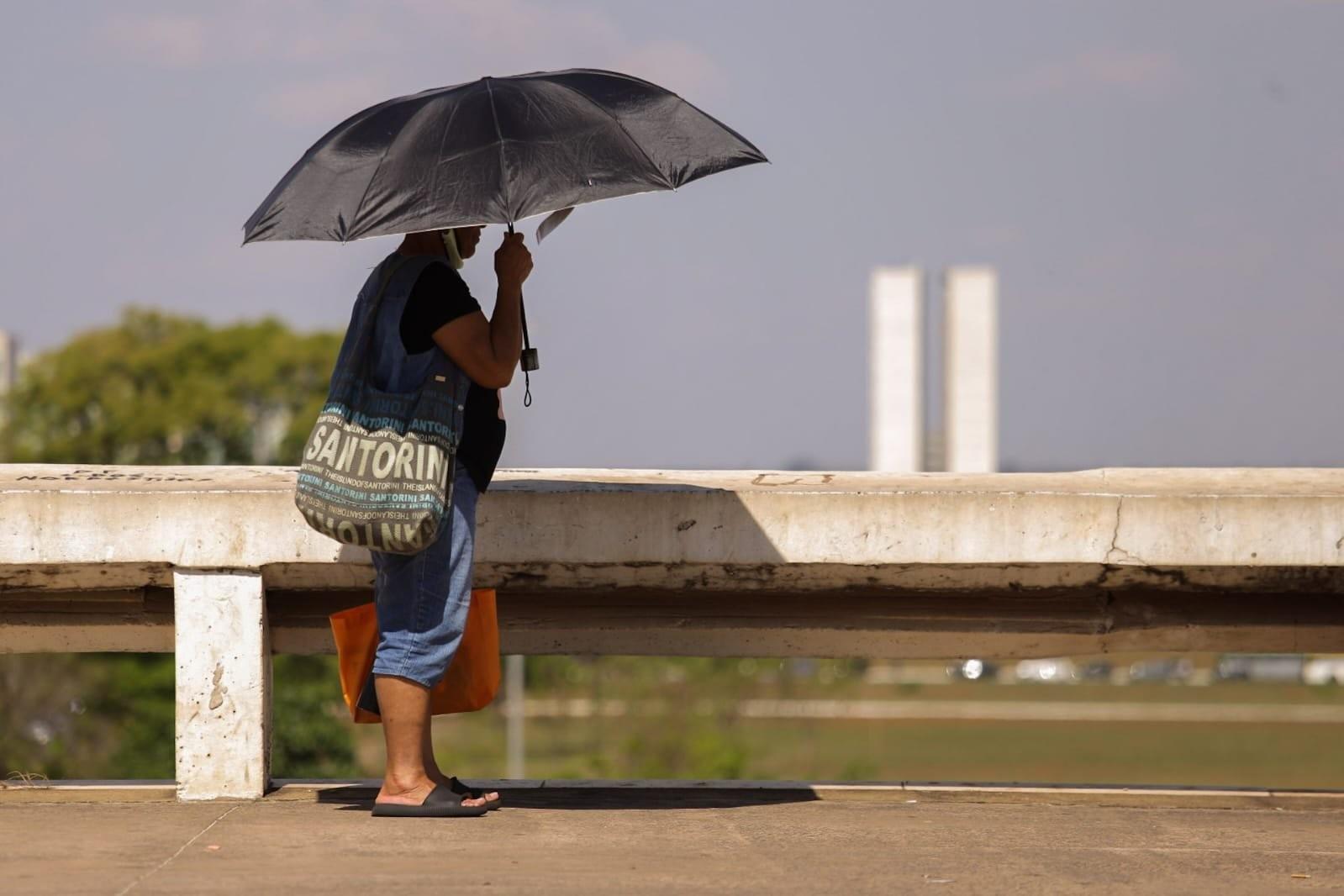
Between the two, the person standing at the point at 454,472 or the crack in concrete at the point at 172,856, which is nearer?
the crack in concrete at the point at 172,856

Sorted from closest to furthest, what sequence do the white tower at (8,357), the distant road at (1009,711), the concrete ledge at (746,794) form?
1. the concrete ledge at (746,794)
2. the distant road at (1009,711)
3. the white tower at (8,357)

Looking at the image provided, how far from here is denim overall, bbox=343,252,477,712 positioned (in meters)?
4.54

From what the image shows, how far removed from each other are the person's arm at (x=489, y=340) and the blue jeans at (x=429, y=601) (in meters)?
0.29

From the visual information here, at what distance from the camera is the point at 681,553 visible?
4.93 metres

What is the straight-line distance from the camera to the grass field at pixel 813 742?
54594 millimetres

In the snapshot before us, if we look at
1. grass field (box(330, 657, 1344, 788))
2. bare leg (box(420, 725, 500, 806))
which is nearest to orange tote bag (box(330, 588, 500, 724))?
bare leg (box(420, 725, 500, 806))

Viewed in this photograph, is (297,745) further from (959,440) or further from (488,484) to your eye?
(959,440)

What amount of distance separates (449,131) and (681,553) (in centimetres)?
131

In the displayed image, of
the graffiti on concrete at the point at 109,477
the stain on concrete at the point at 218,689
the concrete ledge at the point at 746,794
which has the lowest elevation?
the concrete ledge at the point at 746,794

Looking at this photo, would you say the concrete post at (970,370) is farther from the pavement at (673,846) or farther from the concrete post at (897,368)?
the pavement at (673,846)

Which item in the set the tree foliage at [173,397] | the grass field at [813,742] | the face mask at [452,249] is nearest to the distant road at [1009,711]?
the grass field at [813,742]

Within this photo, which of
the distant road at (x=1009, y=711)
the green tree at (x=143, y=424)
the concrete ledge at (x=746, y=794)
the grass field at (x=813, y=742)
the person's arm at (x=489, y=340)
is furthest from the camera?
the distant road at (x=1009, y=711)

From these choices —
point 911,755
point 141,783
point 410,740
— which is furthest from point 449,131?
point 911,755

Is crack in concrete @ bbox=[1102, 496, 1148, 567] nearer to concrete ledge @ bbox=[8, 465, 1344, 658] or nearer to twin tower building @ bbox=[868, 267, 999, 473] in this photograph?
concrete ledge @ bbox=[8, 465, 1344, 658]
